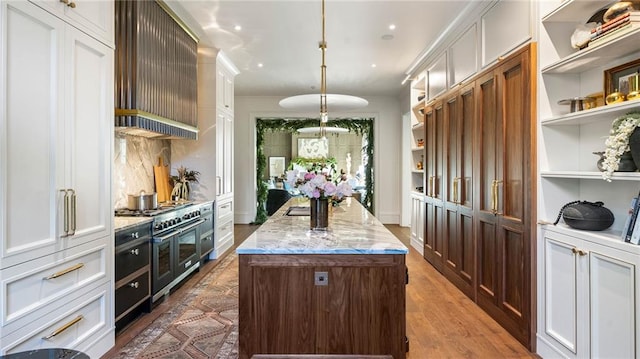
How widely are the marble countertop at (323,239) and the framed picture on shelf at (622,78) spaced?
60.5 inches

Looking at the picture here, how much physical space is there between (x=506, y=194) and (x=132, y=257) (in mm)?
3073

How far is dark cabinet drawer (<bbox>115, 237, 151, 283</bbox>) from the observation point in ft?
8.71

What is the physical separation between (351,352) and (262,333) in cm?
51

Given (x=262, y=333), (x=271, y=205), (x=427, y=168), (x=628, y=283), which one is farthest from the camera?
(x=271, y=205)

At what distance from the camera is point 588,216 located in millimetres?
2111

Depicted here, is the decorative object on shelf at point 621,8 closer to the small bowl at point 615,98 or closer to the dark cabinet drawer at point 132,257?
the small bowl at point 615,98

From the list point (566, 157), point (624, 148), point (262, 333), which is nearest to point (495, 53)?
point (566, 157)

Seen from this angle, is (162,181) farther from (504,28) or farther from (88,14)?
(504,28)

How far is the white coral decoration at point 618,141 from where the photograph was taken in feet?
5.90

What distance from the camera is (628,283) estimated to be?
178 cm

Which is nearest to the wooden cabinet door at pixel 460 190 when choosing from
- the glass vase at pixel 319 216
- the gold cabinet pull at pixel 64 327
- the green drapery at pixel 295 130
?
the glass vase at pixel 319 216

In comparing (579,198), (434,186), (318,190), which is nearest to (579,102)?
(579,198)

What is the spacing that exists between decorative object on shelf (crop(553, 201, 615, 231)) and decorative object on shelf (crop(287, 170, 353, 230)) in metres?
1.38

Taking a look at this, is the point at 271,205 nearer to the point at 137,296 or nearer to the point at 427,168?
the point at 427,168
